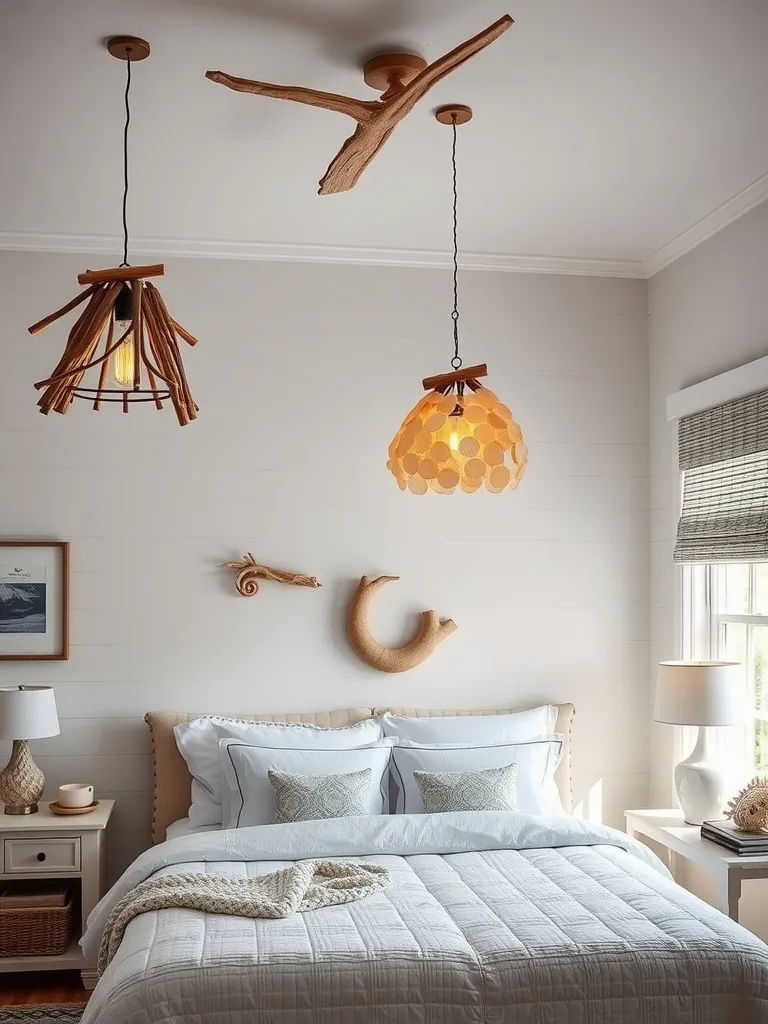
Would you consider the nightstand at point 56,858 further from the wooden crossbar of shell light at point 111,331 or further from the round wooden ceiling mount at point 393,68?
the round wooden ceiling mount at point 393,68

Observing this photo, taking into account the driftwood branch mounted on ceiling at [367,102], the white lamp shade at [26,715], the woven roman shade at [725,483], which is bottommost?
the white lamp shade at [26,715]

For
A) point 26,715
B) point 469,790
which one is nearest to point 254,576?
point 26,715

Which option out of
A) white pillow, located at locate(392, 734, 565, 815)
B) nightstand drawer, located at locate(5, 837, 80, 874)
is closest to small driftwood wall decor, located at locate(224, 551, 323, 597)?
white pillow, located at locate(392, 734, 565, 815)

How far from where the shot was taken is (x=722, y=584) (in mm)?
4113

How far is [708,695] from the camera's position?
3.72 meters

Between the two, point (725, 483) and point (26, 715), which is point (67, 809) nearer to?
point (26, 715)

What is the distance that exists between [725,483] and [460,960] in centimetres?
216

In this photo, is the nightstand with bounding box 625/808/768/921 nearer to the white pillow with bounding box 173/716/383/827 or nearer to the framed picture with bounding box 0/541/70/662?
the white pillow with bounding box 173/716/383/827

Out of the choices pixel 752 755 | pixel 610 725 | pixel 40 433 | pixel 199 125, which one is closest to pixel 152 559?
pixel 40 433

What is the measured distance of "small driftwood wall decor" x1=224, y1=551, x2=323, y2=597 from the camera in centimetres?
423

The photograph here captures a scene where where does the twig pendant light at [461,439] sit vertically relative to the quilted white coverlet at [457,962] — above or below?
above

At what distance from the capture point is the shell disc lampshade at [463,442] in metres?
2.84

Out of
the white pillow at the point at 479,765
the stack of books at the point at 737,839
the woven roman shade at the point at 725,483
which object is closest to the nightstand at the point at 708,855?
the stack of books at the point at 737,839

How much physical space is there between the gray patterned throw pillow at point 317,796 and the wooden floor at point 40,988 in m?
0.99
